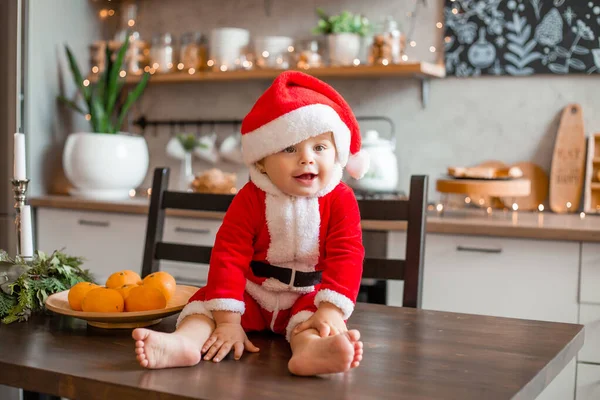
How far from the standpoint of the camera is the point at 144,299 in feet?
3.43

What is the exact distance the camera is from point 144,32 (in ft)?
10.8

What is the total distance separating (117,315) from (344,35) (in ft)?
6.07

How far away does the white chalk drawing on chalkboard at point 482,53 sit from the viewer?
8.48ft

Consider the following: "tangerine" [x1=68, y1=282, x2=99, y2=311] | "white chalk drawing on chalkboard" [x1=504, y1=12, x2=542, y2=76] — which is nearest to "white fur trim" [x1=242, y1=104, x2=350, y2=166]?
"tangerine" [x1=68, y1=282, x2=99, y2=311]

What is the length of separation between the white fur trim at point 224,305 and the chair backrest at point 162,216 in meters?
0.54

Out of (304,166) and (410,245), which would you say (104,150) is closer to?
(410,245)

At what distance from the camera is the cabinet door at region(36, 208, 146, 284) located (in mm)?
2625

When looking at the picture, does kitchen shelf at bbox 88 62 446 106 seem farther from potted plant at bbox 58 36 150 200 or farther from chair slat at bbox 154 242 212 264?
chair slat at bbox 154 242 212 264

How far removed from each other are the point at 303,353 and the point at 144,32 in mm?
2717

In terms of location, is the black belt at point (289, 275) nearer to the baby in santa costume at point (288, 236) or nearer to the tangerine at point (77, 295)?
the baby in santa costume at point (288, 236)

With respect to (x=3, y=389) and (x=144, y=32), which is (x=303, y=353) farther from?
(x=144, y=32)

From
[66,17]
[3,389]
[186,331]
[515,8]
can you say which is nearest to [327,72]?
[515,8]

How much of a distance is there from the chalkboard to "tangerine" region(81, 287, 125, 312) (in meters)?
1.92

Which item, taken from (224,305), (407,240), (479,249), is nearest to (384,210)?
(407,240)
